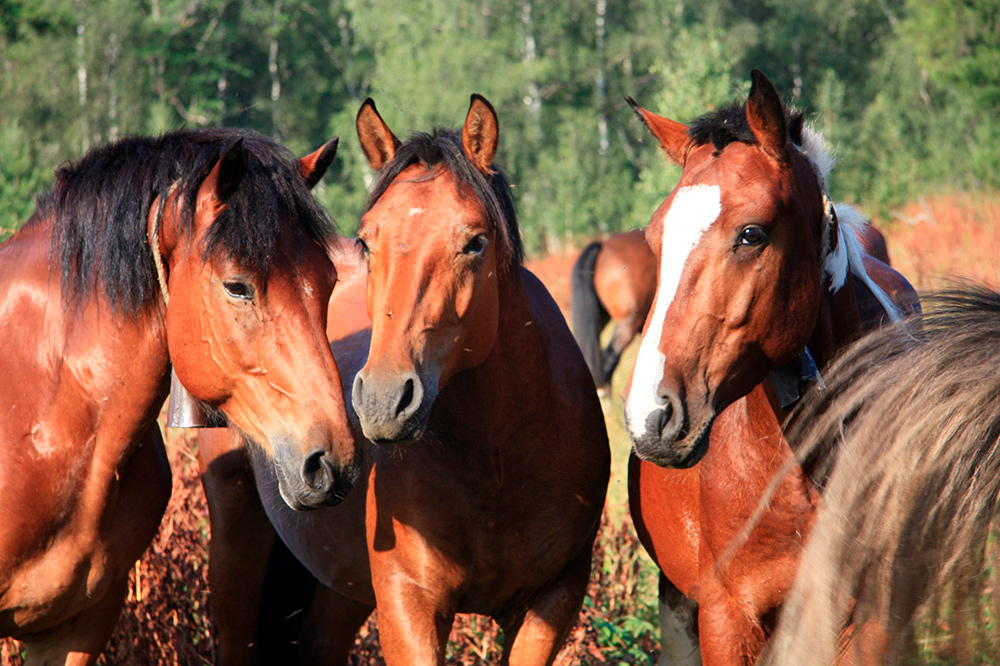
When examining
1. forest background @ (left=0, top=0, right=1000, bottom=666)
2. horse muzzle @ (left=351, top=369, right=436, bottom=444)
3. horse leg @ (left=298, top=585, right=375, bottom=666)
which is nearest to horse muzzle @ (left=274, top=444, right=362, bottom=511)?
horse muzzle @ (left=351, top=369, right=436, bottom=444)

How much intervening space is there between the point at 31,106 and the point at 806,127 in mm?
24923

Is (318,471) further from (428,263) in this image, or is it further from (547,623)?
(547,623)

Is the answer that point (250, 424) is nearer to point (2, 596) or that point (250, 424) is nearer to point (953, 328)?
point (2, 596)

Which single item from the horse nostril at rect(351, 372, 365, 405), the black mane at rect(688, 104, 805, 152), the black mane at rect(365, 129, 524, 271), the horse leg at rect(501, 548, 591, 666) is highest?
the black mane at rect(688, 104, 805, 152)

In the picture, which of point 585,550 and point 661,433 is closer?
point 661,433

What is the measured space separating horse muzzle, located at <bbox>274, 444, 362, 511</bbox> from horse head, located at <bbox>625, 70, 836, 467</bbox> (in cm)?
80

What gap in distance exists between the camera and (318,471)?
248 cm

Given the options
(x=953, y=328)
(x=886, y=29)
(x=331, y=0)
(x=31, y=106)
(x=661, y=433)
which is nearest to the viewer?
(x=953, y=328)

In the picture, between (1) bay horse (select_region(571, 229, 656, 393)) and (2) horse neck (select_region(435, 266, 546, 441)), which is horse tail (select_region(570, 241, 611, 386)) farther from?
(2) horse neck (select_region(435, 266, 546, 441))

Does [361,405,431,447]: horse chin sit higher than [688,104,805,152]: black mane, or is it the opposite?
[688,104,805,152]: black mane

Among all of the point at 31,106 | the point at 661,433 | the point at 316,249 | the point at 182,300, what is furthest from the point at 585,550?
the point at 31,106

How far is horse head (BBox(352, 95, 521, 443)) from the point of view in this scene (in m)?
2.57

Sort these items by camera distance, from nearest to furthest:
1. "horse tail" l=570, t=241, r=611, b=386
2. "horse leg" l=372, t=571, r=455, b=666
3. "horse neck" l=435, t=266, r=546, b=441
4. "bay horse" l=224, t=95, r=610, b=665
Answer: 1. "bay horse" l=224, t=95, r=610, b=665
2. "horse leg" l=372, t=571, r=455, b=666
3. "horse neck" l=435, t=266, r=546, b=441
4. "horse tail" l=570, t=241, r=611, b=386

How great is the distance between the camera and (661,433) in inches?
87.0
